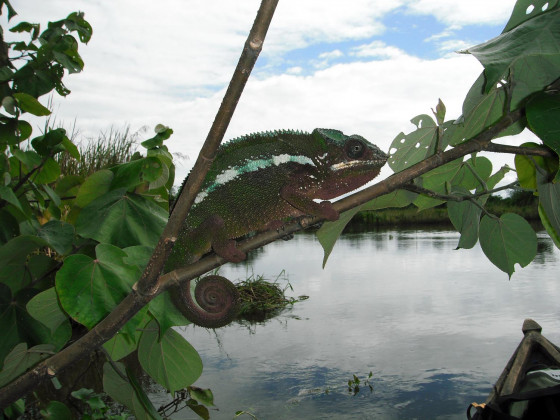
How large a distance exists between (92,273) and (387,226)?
3354 cm

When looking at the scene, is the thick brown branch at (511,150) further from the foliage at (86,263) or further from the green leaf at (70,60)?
the green leaf at (70,60)

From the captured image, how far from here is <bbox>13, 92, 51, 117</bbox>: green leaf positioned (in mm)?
1114

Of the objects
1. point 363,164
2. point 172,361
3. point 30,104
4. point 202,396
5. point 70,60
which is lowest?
point 202,396

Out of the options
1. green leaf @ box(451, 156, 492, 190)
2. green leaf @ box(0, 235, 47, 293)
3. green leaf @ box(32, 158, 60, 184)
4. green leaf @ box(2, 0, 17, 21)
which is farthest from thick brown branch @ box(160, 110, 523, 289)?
green leaf @ box(2, 0, 17, 21)

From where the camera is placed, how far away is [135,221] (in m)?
0.83

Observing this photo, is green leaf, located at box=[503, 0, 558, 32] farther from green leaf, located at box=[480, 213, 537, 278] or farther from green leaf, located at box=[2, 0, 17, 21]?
green leaf, located at box=[2, 0, 17, 21]

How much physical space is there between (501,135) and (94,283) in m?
0.64

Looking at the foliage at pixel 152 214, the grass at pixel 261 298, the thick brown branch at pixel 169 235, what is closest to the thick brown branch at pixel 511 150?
the foliage at pixel 152 214

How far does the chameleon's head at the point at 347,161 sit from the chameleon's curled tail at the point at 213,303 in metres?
0.22

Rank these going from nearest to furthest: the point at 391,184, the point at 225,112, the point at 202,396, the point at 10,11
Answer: the point at 225,112 < the point at 391,184 < the point at 202,396 < the point at 10,11

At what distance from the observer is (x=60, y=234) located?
36.9 inches

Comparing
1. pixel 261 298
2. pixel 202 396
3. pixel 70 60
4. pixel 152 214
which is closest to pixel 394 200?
pixel 152 214

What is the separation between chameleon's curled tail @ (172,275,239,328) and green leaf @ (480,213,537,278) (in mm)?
473

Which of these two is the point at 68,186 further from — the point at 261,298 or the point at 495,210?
the point at 495,210
